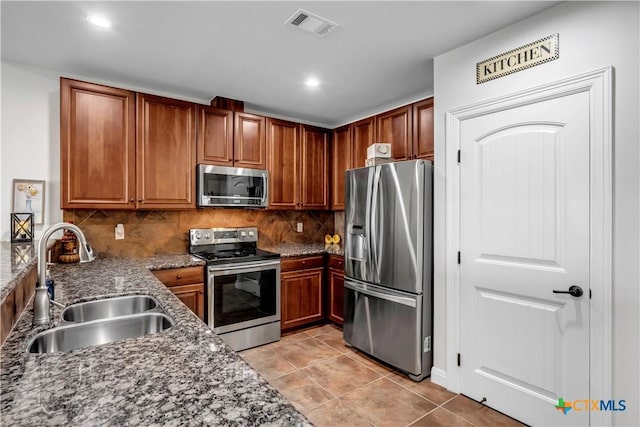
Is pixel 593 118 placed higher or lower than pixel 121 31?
lower

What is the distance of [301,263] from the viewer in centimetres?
362

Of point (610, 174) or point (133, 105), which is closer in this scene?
point (610, 174)

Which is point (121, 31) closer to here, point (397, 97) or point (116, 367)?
point (116, 367)

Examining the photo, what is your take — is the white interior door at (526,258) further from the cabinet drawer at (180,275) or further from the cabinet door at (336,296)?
the cabinet drawer at (180,275)

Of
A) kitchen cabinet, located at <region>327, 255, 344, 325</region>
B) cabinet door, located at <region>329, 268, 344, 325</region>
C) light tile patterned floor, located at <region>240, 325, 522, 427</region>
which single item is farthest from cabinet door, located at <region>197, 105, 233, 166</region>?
light tile patterned floor, located at <region>240, 325, 522, 427</region>

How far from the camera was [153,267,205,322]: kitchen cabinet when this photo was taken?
2803mm

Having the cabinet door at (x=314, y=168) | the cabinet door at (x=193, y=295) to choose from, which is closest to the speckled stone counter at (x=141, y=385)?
the cabinet door at (x=193, y=295)

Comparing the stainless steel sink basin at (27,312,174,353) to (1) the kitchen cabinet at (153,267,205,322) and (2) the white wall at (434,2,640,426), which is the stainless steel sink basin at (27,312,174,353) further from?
(2) the white wall at (434,2,640,426)

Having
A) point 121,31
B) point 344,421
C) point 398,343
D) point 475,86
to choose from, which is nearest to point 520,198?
point 475,86

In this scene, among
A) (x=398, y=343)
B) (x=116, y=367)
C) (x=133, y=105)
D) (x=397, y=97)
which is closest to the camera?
(x=116, y=367)

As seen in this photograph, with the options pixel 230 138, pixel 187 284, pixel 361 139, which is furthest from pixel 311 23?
pixel 187 284

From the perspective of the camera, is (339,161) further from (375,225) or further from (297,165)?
(375,225)

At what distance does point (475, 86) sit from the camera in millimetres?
2271

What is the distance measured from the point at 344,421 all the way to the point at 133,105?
300 centimetres
